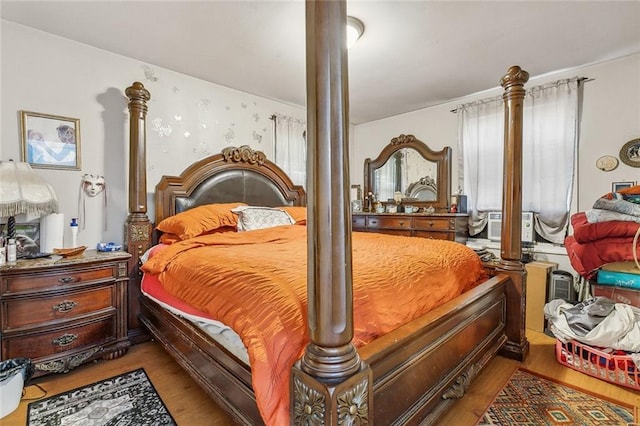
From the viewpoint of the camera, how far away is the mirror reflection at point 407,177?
4047 millimetres

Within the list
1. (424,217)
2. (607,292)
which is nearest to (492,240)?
(424,217)

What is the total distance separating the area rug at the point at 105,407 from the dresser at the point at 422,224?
9.70 feet

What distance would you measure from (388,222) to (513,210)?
75.6 inches

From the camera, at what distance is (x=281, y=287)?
4.00 feet

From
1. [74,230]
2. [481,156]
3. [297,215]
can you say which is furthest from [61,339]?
[481,156]

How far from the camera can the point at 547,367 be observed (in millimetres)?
2051

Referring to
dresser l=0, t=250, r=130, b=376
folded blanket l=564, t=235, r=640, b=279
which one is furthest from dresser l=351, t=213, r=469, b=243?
dresser l=0, t=250, r=130, b=376

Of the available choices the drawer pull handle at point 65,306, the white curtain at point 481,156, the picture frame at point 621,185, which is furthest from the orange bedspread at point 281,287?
the picture frame at point 621,185

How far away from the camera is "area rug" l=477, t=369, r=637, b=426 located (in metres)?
1.53

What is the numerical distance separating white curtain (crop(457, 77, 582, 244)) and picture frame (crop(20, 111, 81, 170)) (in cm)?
394

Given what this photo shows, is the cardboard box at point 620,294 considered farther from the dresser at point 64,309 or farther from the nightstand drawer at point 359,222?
the dresser at point 64,309

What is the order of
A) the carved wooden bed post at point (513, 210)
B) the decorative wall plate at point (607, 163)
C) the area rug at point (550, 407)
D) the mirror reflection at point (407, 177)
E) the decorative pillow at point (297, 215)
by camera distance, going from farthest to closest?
the mirror reflection at point (407, 177) → the decorative pillow at point (297, 215) → the decorative wall plate at point (607, 163) → the carved wooden bed post at point (513, 210) → the area rug at point (550, 407)

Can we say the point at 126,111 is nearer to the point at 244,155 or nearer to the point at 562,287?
the point at 244,155

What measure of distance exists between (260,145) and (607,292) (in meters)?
3.44
